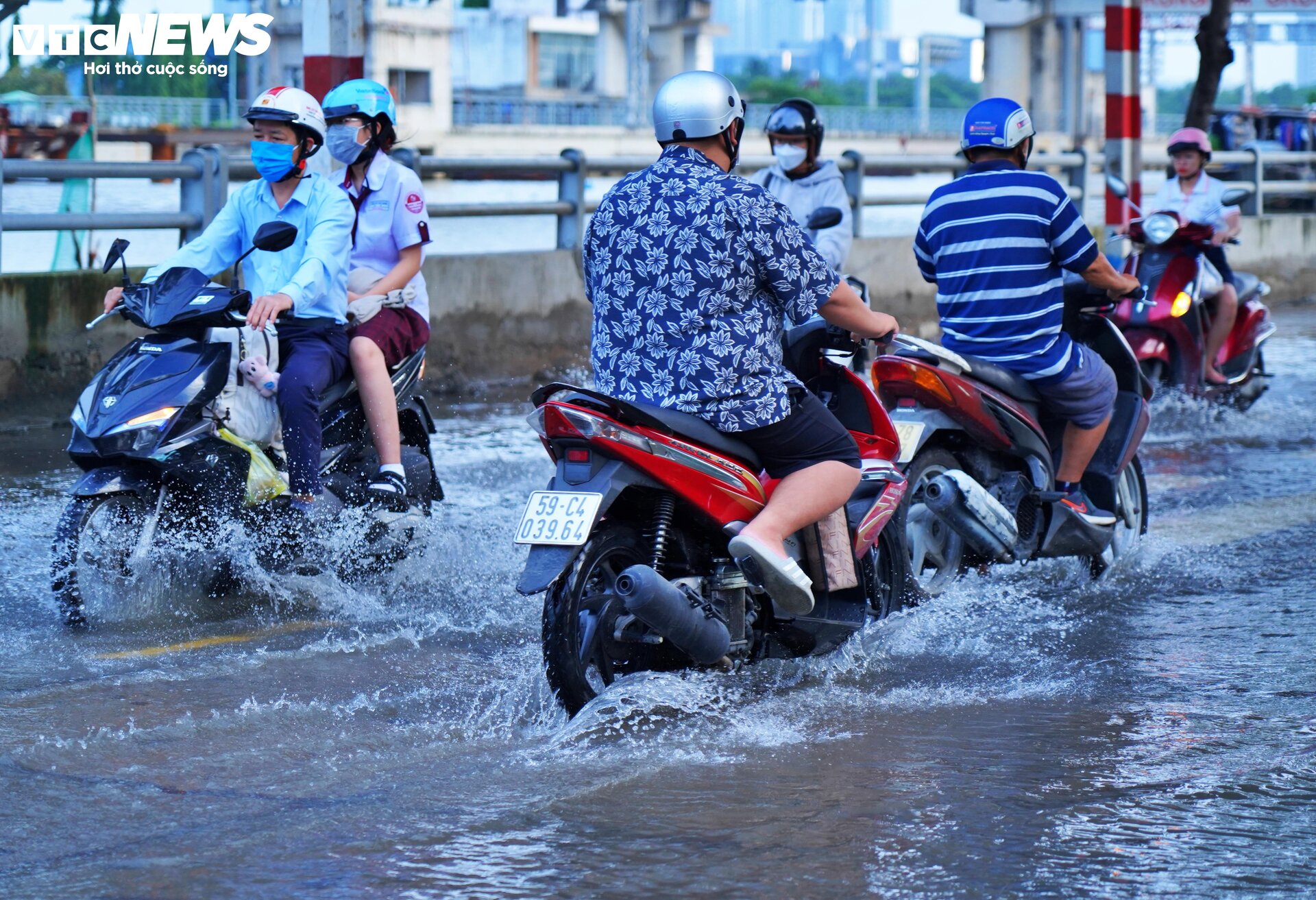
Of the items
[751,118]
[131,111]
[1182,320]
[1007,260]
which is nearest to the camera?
[1007,260]

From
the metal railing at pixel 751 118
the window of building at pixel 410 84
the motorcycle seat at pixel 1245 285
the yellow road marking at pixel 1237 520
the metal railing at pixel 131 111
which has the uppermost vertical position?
the window of building at pixel 410 84

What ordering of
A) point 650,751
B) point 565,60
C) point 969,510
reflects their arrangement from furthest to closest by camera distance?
1. point 565,60
2. point 969,510
3. point 650,751

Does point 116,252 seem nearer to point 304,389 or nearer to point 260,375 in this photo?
point 260,375

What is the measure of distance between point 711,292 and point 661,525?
62 cm

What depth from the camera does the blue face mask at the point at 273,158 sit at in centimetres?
631

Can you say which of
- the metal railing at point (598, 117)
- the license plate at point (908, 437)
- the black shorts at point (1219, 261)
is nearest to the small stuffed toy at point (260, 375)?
the license plate at point (908, 437)

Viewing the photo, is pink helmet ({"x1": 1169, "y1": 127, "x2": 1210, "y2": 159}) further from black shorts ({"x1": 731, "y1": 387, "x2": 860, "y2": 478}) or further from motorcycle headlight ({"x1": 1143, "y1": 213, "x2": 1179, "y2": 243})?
black shorts ({"x1": 731, "y1": 387, "x2": 860, "y2": 478})

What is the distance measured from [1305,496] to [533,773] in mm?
5336

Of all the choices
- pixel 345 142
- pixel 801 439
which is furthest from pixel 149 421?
pixel 801 439

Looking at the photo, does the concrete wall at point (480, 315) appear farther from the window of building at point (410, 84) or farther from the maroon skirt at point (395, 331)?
the window of building at point (410, 84)

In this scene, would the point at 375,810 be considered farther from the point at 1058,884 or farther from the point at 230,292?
the point at 230,292

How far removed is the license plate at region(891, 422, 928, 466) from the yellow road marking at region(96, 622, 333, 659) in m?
1.97

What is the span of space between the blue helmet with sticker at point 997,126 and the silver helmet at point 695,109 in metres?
1.62

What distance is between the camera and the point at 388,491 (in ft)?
21.1
